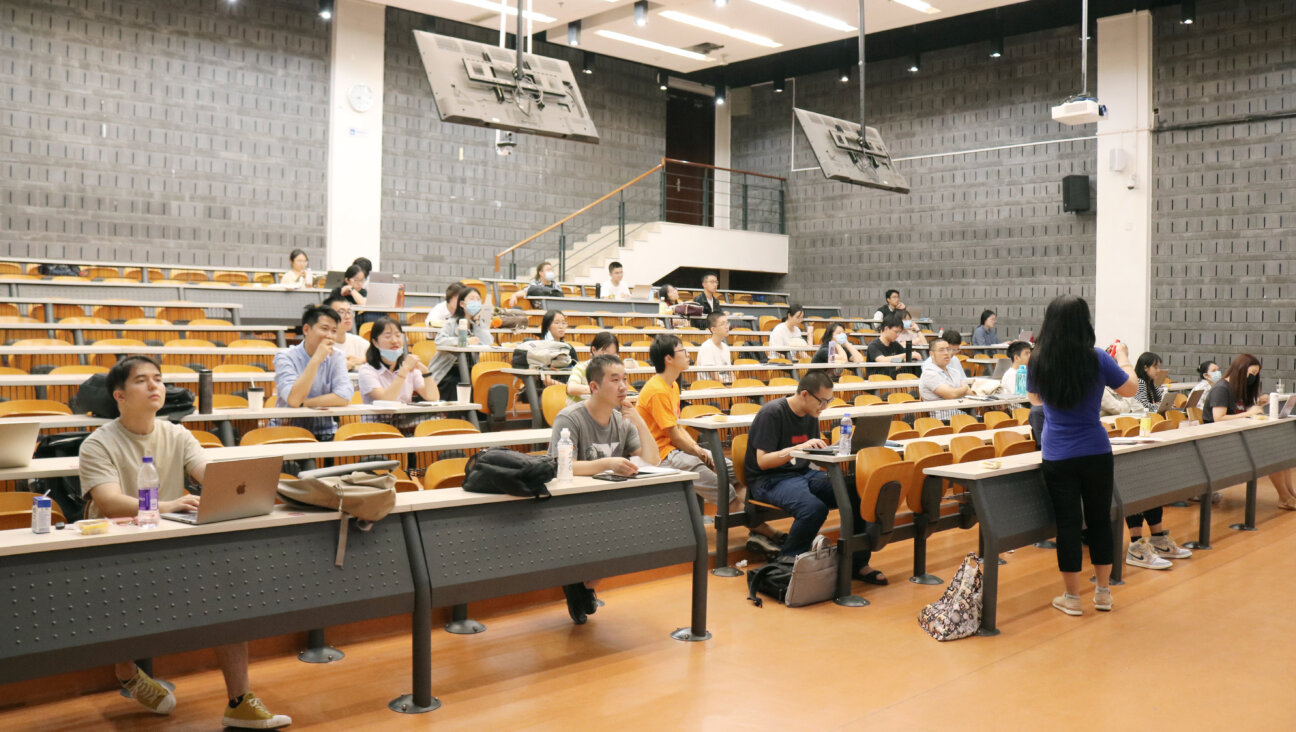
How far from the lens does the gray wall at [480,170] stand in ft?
48.0

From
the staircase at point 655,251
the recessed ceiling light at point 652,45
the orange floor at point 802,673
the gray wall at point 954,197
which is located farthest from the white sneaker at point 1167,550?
the recessed ceiling light at point 652,45

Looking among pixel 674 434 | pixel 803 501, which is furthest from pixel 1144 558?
pixel 674 434

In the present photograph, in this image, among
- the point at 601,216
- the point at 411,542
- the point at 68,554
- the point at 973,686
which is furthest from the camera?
the point at 601,216

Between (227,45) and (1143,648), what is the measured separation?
13.1 meters

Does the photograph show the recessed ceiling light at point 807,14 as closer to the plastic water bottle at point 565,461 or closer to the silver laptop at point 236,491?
the plastic water bottle at point 565,461

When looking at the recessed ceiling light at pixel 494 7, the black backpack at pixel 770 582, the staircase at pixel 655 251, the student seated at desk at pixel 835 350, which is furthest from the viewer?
the staircase at pixel 655 251

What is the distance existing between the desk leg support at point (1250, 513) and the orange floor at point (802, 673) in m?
1.82

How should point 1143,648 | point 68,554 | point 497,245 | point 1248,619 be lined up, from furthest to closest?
point 497,245 → point 1248,619 → point 1143,648 → point 68,554

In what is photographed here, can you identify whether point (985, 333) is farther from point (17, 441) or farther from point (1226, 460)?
point (17, 441)

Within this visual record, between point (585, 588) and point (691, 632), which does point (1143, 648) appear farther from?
point (585, 588)

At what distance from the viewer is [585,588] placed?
4414mm

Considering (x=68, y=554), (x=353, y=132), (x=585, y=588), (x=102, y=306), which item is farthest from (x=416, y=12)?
(x=68, y=554)

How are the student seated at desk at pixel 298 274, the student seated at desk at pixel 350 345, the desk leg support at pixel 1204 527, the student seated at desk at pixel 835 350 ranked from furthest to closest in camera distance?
the student seated at desk at pixel 298 274 < the student seated at desk at pixel 835 350 < the student seated at desk at pixel 350 345 < the desk leg support at pixel 1204 527

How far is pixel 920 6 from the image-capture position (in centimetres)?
1311
